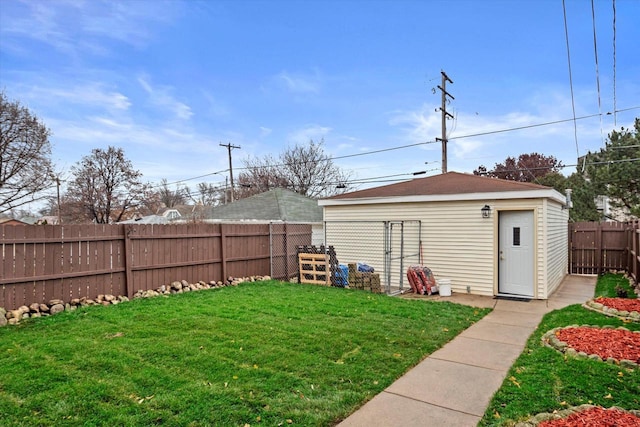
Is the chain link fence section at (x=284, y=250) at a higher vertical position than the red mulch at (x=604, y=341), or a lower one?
higher

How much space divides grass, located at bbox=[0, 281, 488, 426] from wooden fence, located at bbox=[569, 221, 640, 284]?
25.8 feet

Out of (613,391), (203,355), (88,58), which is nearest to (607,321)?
(613,391)

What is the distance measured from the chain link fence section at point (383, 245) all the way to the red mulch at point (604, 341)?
13.7ft

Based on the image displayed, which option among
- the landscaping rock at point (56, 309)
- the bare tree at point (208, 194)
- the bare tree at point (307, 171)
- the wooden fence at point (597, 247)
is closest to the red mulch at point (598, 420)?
the landscaping rock at point (56, 309)

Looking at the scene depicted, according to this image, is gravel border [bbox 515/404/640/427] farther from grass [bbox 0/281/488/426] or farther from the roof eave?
the roof eave

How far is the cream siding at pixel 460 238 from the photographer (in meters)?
7.96

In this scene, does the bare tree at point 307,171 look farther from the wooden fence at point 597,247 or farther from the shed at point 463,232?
the shed at point 463,232

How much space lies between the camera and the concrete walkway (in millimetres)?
2875

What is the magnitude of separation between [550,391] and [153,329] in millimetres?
4663

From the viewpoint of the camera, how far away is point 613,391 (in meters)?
3.17

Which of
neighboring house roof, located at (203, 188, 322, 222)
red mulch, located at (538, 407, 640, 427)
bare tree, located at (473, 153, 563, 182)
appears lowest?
red mulch, located at (538, 407, 640, 427)

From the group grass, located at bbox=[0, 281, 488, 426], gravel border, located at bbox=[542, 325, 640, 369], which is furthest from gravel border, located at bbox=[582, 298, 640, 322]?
grass, located at bbox=[0, 281, 488, 426]

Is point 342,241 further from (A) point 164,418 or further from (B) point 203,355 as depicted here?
(A) point 164,418

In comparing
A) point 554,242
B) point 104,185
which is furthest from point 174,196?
point 554,242
